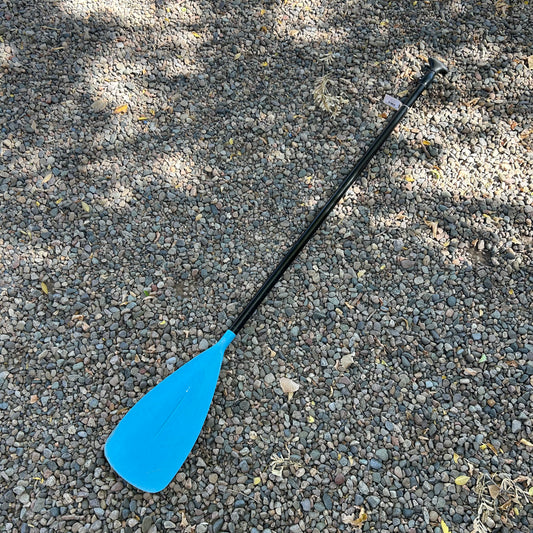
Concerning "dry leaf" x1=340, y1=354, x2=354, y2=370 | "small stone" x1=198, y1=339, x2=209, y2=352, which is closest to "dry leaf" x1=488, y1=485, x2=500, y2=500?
"dry leaf" x1=340, y1=354, x2=354, y2=370

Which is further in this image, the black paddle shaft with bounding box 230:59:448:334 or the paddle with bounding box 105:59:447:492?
the black paddle shaft with bounding box 230:59:448:334

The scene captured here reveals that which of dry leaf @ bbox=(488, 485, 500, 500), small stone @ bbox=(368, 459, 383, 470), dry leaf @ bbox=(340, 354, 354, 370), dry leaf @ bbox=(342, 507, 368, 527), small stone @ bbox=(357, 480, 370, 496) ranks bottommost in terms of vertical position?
dry leaf @ bbox=(342, 507, 368, 527)

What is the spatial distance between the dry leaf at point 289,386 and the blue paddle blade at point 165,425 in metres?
0.30

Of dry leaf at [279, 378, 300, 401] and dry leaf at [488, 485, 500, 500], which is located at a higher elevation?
dry leaf at [279, 378, 300, 401]

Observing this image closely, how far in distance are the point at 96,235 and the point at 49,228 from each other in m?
0.25

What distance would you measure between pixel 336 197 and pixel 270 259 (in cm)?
47

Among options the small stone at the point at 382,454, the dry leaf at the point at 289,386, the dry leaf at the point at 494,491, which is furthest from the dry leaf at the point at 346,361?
the dry leaf at the point at 494,491

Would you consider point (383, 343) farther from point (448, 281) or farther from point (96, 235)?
point (96, 235)

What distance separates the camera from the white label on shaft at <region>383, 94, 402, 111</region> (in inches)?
122

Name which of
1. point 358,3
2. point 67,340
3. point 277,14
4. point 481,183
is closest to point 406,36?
point 358,3

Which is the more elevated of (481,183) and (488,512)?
(481,183)

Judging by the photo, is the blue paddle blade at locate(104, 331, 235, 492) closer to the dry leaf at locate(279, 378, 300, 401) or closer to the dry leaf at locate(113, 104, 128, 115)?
the dry leaf at locate(279, 378, 300, 401)

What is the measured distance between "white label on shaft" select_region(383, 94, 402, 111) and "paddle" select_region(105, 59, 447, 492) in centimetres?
138

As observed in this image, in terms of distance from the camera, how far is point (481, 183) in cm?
292
